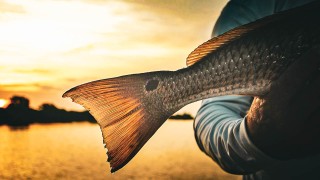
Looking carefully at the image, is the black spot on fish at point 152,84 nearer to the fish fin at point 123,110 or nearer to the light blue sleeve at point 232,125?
the fish fin at point 123,110

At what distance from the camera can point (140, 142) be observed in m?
2.21

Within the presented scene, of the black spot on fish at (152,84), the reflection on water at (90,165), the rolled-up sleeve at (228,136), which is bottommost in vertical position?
the reflection on water at (90,165)

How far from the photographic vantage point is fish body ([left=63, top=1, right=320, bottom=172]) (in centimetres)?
194

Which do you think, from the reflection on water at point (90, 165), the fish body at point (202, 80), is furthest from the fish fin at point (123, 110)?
the reflection on water at point (90, 165)

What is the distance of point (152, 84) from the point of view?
2.30 meters

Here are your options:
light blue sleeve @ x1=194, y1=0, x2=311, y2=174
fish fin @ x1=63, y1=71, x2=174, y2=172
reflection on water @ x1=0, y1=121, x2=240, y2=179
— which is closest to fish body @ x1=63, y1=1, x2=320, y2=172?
fish fin @ x1=63, y1=71, x2=174, y2=172

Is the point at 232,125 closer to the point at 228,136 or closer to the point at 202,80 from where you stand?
the point at 228,136

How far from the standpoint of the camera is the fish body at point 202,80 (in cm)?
194

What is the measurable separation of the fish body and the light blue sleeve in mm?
341

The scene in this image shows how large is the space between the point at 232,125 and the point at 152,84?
50 cm

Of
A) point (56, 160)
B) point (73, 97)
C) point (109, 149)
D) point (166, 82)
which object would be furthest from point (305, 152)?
point (56, 160)

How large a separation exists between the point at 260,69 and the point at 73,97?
33.4 inches

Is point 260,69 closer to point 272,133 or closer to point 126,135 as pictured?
point 272,133

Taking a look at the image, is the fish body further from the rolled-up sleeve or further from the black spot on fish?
the rolled-up sleeve
